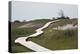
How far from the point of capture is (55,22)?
1986mm

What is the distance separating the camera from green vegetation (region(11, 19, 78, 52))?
1.82 meters

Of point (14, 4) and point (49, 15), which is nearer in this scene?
point (14, 4)

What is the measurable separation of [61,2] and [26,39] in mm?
651

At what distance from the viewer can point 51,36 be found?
1965 millimetres

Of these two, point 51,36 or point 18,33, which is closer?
point 18,33

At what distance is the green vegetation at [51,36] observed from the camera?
182 centimetres

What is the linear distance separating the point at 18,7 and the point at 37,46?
1.69ft

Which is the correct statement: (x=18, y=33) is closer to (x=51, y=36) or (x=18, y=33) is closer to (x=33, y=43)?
(x=33, y=43)

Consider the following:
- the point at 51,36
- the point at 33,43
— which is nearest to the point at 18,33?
the point at 33,43

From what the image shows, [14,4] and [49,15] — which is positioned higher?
[14,4]

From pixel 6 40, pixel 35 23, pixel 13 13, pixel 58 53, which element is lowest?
pixel 58 53

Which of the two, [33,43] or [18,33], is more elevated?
[18,33]

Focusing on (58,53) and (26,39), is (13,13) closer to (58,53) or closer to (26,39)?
(26,39)

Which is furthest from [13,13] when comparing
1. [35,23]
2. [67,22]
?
[67,22]
